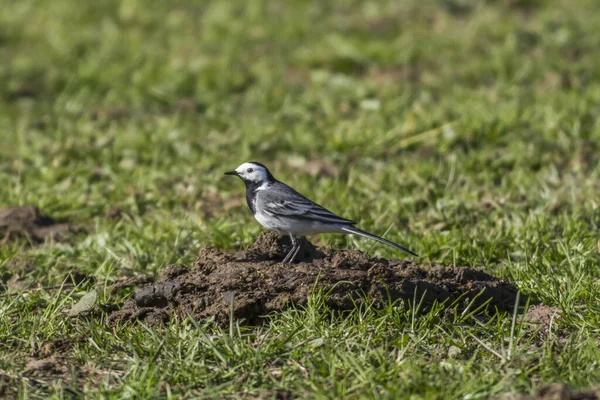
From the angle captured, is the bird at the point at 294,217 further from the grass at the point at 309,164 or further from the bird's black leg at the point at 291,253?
the grass at the point at 309,164

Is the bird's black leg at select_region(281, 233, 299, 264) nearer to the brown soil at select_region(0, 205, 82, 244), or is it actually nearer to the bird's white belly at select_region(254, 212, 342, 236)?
the bird's white belly at select_region(254, 212, 342, 236)

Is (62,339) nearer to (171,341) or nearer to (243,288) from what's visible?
(171,341)

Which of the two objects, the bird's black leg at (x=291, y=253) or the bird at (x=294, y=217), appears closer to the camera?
the bird's black leg at (x=291, y=253)

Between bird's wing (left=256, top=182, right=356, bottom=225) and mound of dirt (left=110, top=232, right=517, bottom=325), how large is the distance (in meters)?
0.28

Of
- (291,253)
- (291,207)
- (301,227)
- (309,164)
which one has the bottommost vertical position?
(309,164)

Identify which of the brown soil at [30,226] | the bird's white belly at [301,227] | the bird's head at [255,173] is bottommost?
the brown soil at [30,226]

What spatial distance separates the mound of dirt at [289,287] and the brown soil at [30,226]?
1.74 metres

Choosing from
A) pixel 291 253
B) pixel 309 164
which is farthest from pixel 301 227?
pixel 309 164

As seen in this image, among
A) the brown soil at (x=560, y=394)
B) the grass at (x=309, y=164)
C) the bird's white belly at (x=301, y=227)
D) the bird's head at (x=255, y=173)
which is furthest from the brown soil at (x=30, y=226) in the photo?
the brown soil at (x=560, y=394)

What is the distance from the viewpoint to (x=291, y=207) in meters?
5.86

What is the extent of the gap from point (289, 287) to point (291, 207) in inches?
32.6

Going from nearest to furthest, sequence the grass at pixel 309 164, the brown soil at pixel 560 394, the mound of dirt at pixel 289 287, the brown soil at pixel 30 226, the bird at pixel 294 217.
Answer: the brown soil at pixel 560 394 → the grass at pixel 309 164 → the mound of dirt at pixel 289 287 → the bird at pixel 294 217 → the brown soil at pixel 30 226

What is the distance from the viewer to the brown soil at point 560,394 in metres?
3.98

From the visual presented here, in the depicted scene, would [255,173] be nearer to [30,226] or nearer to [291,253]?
[291,253]
